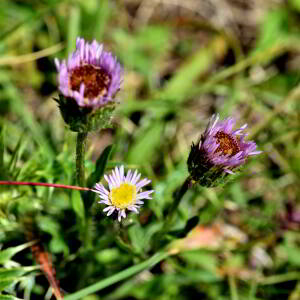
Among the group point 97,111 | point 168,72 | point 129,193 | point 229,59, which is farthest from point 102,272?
point 229,59

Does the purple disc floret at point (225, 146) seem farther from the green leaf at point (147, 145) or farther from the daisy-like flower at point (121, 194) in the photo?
the green leaf at point (147, 145)

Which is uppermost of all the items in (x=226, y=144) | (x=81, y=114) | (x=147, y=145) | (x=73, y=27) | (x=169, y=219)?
(x=73, y=27)

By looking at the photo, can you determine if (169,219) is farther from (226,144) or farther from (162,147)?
(162,147)

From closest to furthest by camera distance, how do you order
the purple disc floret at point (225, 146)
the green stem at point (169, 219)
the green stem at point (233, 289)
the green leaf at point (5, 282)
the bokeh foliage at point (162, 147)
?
the purple disc floret at point (225, 146) < the green leaf at point (5, 282) < the green stem at point (169, 219) < the bokeh foliage at point (162, 147) < the green stem at point (233, 289)

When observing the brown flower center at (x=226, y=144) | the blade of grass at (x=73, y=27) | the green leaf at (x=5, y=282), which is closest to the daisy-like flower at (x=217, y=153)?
the brown flower center at (x=226, y=144)

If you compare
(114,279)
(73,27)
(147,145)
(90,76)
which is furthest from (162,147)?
(90,76)

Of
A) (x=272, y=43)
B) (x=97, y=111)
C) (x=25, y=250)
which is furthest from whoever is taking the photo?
(x=272, y=43)

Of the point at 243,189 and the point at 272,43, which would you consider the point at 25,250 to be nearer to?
the point at 243,189
